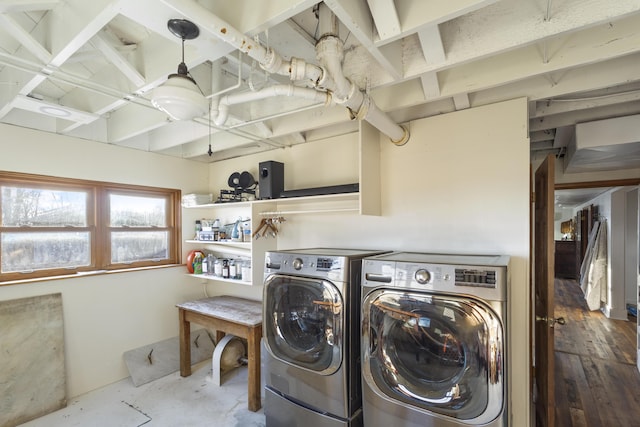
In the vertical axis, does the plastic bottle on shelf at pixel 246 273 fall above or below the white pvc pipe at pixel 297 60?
below

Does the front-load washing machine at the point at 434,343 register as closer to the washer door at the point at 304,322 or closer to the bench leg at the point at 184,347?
the washer door at the point at 304,322

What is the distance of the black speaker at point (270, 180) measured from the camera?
2.77m

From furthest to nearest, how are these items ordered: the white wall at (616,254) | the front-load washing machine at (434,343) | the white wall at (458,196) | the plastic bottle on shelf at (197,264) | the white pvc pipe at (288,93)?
1. the white wall at (616,254)
2. the plastic bottle on shelf at (197,264)
3. the white wall at (458,196)
4. the white pvc pipe at (288,93)
5. the front-load washing machine at (434,343)

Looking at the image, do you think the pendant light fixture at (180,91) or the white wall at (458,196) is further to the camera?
the white wall at (458,196)

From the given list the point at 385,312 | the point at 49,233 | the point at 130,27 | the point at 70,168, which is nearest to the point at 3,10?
the point at 130,27

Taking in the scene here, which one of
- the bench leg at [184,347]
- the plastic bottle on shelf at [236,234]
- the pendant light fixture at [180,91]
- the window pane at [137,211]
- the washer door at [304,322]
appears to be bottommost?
the bench leg at [184,347]

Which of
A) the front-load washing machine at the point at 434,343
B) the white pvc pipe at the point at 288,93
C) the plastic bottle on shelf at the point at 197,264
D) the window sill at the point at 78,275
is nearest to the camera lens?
the front-load washing machine at the point at 434,343

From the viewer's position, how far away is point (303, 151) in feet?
9.65

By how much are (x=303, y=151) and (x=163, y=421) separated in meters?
2.57

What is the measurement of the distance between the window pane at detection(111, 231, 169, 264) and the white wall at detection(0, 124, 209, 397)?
8.6 inches

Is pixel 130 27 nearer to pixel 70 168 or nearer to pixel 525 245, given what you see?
pixel 70 168

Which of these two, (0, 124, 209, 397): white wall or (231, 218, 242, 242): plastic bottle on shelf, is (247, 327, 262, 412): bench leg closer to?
(231, 218, 242, 242): plastic bottle on shelf

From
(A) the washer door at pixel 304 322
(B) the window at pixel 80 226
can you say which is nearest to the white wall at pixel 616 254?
(A) the washer door at pixel 304 322

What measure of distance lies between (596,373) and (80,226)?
542 centimetres
